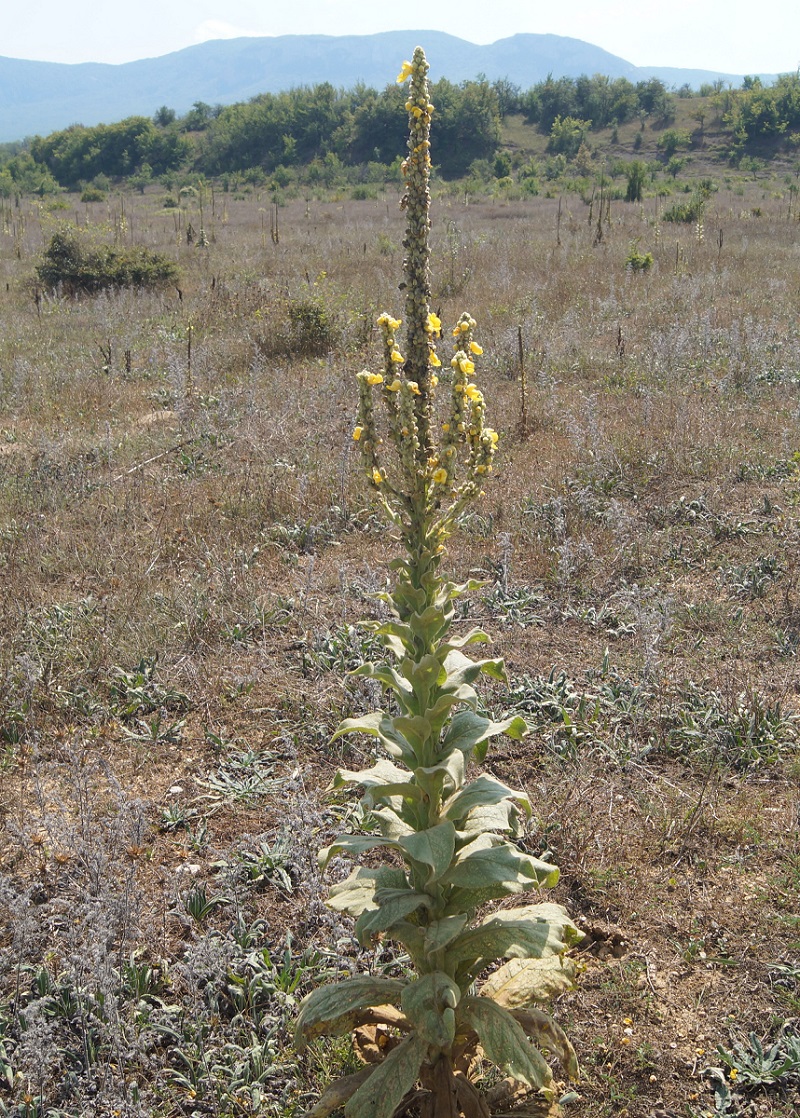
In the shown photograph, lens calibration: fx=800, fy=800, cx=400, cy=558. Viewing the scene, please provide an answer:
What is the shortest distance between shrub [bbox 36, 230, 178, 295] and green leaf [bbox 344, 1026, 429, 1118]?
45.4 feet

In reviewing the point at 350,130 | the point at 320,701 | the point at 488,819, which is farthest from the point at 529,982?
the point at 350,130

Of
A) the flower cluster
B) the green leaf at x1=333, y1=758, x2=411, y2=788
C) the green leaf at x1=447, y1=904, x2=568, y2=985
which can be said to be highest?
the flower cluster

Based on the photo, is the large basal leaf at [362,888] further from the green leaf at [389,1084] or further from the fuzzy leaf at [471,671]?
the fuzzy leaf at [471,671]

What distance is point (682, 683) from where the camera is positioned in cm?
409

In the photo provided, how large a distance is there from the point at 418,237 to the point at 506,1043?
2089 millimetres

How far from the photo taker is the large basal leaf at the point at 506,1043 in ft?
6.55

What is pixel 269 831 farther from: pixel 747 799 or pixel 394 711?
pixel 747 799

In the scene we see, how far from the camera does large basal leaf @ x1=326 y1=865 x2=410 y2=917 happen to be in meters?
2.28

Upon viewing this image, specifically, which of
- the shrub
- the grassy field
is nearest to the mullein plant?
the grassy field

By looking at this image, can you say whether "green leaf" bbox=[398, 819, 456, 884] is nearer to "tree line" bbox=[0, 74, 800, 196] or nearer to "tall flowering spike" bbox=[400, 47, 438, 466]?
"tall flowering spike" bbox=[400, 47, 438, 466]

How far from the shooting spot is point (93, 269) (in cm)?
1398

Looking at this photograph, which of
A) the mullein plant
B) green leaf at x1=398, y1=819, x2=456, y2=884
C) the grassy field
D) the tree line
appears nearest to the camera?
green leaf at x1=398, y1=819, x2=456, y2=884

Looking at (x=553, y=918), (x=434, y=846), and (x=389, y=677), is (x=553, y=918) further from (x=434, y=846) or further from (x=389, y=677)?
(x=389, y=677)

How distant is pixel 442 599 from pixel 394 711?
169 centimetres
